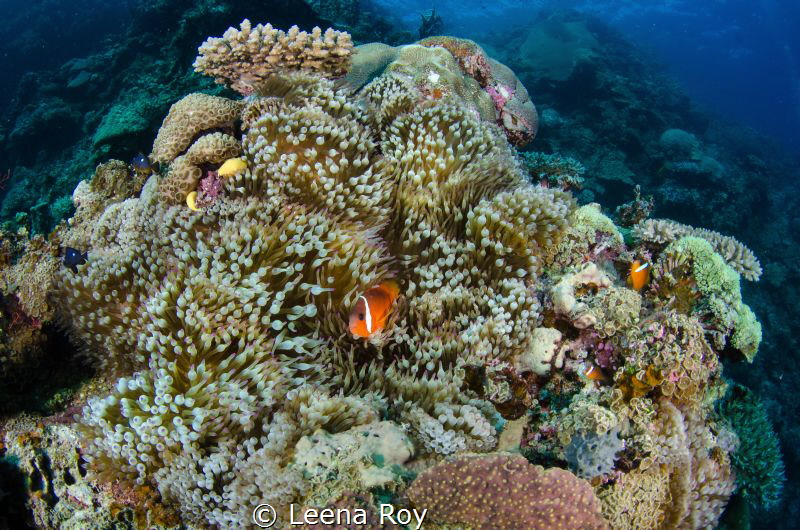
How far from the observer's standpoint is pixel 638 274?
388 cm

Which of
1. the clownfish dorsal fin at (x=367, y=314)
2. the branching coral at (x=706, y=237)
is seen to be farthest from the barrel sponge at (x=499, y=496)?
the branching coral at (x=706, y=237)

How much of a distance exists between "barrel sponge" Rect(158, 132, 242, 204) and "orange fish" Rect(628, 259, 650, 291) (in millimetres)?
4063

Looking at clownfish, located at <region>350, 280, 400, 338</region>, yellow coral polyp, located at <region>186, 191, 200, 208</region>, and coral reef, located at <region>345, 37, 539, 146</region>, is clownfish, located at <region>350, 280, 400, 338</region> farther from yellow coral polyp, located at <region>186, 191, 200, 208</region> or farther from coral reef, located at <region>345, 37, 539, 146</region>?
coral reef, located at <region>345, 37, 539, 146</region>

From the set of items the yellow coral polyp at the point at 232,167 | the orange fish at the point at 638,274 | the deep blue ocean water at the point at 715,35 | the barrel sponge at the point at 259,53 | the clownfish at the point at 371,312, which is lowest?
the deep blue ocean water at the point at 715,35

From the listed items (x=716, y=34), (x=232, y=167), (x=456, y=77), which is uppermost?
(x=456, y=77)

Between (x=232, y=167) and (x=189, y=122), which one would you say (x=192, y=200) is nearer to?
(x=232, y=167)

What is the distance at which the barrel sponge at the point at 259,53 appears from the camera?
548 cm

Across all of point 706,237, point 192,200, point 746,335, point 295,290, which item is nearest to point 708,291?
point 746,335

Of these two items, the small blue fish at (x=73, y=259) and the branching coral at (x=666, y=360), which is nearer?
the branching coral at (x=666, y=360)

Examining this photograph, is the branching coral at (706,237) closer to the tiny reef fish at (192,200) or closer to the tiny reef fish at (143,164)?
the tiny reef fish at (192,200)

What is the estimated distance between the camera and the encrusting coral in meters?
2.45

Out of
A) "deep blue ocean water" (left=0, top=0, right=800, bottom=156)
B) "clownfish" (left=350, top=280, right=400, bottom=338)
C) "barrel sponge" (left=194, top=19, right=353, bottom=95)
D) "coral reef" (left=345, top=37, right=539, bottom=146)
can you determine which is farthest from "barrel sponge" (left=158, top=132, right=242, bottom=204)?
"deep blue ocean water" (left=0, top=0, right=800, bottom=156)

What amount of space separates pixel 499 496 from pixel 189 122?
4.74 m

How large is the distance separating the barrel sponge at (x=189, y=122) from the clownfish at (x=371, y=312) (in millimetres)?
3071
